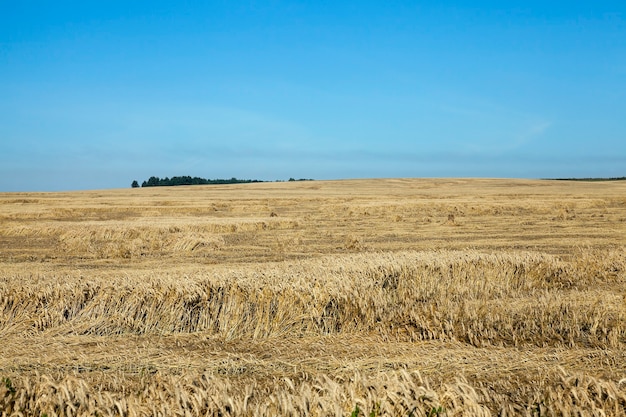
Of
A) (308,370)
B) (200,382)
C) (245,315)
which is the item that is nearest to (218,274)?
(245,315)

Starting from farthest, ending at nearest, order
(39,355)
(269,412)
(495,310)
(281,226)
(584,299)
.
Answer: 1. (281,226)
2. (584,299)
3. (495,310)
4. (39,355)
5. (269,412)

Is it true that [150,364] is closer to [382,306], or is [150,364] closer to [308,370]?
[308,370]

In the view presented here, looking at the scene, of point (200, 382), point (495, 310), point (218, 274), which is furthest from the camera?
point (218, 274)

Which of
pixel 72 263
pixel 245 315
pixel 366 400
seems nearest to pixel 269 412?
pixel 366 400

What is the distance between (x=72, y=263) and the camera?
19734 mm

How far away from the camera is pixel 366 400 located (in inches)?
222

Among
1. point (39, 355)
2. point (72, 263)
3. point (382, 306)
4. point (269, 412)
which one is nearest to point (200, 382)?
point (269, 412)

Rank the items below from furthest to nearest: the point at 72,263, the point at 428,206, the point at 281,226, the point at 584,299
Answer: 1. the point at 428,206
2. the point at 281,226
3. the point at 72,263
4. the point at 584,299

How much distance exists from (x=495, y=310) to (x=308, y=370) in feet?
14.1

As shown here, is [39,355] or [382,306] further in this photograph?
[382,306]

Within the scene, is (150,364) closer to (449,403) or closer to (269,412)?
(269,412)

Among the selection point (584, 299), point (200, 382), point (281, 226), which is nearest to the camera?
point (200, 382)

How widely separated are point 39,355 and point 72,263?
12.1 meters

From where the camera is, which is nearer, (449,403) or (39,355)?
(449,403)
